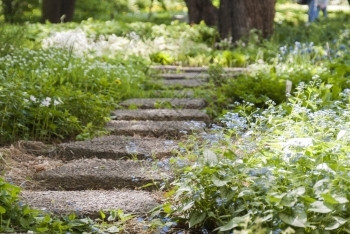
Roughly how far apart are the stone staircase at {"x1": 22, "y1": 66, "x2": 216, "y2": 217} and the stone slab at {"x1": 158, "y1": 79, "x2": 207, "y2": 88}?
2.01 ft

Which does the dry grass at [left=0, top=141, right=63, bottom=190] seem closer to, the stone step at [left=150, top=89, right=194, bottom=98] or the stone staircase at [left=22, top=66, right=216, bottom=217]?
the stone staircase at [left=22, top=66, right=216, bottom=217]

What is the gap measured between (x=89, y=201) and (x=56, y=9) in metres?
14.6

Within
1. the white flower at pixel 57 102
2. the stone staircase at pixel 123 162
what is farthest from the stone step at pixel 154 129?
the white flower at pixel 57 102

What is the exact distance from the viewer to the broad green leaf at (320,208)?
2.82 m

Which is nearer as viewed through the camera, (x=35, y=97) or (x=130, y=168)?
(x=130, y=168)

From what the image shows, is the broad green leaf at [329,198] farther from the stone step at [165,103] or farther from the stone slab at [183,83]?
the stone slab at [183,83]

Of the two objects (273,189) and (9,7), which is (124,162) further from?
(9,7)

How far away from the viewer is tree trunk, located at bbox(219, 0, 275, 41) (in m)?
11.5

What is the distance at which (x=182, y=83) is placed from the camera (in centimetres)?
775

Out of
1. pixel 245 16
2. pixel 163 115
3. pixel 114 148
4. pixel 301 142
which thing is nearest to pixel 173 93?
pixel 163 115

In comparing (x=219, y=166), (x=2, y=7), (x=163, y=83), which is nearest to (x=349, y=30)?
(x=163, y=83)

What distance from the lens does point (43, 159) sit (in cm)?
472

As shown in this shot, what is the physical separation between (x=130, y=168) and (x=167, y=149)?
0.49 meters

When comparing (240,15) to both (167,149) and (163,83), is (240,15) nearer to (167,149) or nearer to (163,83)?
(163,83)
